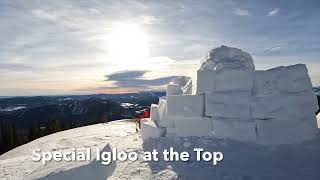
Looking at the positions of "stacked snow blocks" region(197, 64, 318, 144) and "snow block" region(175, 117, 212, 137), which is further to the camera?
"snow block" region(175, 117, 212, 137)

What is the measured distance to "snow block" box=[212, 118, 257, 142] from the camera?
8.16 meters

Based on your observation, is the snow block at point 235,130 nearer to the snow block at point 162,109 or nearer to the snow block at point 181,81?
the snow block at point 162,109

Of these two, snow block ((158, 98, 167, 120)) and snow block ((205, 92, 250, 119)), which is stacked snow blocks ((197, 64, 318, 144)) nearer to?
snow block ((205, 92, 250, 119))

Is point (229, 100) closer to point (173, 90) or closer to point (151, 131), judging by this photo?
point (151, 131)

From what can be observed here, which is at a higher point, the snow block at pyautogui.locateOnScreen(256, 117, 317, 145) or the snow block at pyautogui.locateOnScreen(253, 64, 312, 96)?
the snow block at pyautogui.locateOnScreen(253, 64, 312, 96)

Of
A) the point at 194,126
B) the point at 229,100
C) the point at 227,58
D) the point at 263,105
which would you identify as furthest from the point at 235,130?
the point at 227,58

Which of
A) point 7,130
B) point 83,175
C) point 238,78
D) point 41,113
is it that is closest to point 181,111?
point 238,78

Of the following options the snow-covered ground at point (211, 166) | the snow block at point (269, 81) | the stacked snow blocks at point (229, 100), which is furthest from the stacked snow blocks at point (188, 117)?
the snow block at point (269, 81)

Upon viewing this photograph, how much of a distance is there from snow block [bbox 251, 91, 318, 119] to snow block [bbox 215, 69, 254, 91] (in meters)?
0.47

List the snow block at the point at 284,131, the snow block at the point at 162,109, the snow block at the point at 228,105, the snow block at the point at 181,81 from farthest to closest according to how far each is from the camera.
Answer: the snow block at the point at 181,81, the snow block at the point at 162,109, the snow block at the point at 228,105, the snow block at the point at 284,131

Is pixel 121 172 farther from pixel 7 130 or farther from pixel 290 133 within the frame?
pixel 7 130

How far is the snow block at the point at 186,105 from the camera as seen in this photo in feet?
29.1

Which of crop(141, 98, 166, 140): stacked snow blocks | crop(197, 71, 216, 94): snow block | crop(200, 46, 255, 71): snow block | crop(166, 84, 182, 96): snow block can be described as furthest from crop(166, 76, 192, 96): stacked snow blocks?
crop(197, 71, 216, 94): snow block

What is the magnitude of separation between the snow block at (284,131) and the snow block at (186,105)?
1602 millimetres
